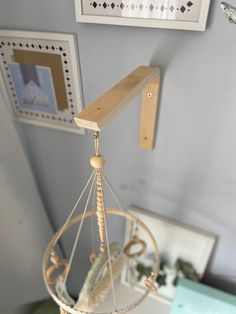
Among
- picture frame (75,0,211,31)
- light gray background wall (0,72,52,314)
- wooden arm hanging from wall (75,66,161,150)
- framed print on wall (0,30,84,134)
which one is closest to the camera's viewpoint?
wooden arm hanging from wall (75,66,161,150)

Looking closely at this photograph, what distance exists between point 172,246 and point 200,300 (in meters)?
0.16

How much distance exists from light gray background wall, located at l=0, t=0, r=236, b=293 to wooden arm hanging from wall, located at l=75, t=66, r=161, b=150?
3 centimetres

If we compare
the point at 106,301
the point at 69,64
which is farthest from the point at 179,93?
the point at 106,301

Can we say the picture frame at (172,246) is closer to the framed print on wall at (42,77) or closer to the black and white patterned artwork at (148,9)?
the framed print on wall at (42,77)

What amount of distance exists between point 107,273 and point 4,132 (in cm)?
41

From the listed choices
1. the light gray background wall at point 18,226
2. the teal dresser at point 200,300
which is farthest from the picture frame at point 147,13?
the teal dresser at point 200,300

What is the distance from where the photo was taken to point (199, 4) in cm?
47

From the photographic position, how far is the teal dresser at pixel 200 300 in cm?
75

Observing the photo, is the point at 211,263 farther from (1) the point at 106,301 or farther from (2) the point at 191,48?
(2) the point at 191,48

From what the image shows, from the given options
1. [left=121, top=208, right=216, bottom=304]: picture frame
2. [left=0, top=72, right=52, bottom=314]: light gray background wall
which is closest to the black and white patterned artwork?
[left=0, top=72, right=52, bottom=314]: light gray background wall

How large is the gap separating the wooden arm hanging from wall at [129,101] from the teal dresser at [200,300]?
0.42 m

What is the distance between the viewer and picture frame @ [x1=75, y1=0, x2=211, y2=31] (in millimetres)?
483

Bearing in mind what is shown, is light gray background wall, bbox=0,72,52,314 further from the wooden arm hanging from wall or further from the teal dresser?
the teal dresser

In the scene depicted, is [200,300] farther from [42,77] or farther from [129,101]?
[42,77]
